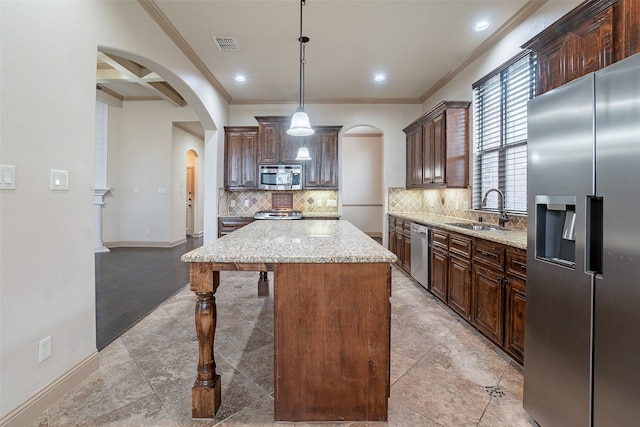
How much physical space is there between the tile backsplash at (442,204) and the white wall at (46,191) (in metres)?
3.69

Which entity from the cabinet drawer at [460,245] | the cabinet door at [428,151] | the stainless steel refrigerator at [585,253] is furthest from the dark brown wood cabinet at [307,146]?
the stainless steel refrigerator at [585,253]

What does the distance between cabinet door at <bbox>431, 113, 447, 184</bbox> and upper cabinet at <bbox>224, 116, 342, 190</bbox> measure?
1.75 m

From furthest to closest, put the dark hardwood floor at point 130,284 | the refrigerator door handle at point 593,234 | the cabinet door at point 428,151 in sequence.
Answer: the cabinet door at point 428,151
the dark hardwood floor at point 130,284
the refrigerator door handle at point 593,234

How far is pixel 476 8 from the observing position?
2.88 metres

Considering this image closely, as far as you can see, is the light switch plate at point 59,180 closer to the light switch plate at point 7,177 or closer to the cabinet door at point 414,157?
the light switch plate at point 7,177

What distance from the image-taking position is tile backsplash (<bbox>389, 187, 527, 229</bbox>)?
340 cm

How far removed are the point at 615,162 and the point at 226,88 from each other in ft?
16.8

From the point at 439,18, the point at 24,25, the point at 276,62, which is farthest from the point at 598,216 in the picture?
the point at 276,62

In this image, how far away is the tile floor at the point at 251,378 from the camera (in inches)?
64.7

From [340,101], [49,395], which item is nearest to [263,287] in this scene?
[49,395]

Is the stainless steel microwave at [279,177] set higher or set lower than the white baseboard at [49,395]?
higher

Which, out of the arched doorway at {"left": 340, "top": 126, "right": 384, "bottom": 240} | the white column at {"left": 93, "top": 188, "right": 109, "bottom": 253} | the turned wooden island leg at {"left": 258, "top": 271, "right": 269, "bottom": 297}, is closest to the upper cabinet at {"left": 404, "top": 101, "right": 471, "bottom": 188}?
the turned wooden island leg at {"left": 258, "top": 271, "right": 269, "bottom": 297}

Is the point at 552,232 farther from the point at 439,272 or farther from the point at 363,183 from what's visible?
the point at 363,183

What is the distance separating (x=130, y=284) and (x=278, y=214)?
2385 millimetres
